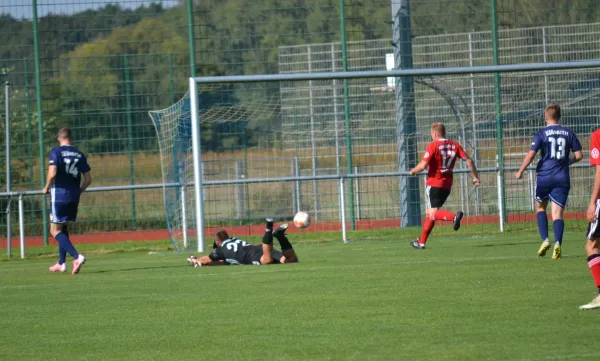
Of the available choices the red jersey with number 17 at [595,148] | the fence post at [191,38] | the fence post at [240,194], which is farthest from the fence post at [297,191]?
the red jersey with number 17 at [595,148]

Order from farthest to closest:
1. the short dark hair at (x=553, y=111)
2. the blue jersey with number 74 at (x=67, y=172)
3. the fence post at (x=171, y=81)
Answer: the fence post at (x=171, y=81) < the blue jersey with number 74 at (x=67, y=172) < the short dark hair at (x=553, y=111)

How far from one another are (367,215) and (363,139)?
159 cm

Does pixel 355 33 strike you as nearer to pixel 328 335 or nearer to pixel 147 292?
pixel 147 292

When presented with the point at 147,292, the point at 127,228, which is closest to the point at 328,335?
the point at 147,292

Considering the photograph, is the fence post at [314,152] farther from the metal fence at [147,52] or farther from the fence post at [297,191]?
the metal fence at [147,52]

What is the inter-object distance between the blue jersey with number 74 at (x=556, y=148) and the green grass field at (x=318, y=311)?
109cm

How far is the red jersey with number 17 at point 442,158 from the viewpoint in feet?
49.5

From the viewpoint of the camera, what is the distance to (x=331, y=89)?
2061 cm

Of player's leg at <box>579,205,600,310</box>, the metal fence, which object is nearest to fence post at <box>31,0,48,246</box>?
the metal fence

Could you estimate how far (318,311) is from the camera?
8.39m

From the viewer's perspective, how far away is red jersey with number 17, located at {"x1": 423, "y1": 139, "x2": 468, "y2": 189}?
1509 cm

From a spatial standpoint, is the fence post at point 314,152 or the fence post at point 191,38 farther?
the fence post at point 191,38

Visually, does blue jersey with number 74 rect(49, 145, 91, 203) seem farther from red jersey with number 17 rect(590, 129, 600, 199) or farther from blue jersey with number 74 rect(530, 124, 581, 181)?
red jersey with number 17 rect(590, 129, 600, 199)

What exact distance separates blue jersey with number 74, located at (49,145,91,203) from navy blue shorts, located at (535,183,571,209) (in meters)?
6.27
